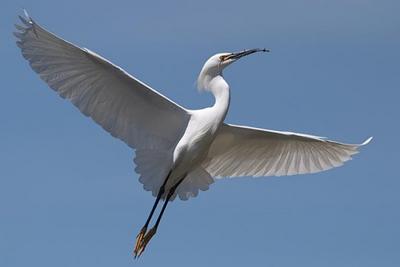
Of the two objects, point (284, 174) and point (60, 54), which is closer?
point (60, 54)

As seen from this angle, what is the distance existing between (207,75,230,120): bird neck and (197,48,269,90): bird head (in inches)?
3.2

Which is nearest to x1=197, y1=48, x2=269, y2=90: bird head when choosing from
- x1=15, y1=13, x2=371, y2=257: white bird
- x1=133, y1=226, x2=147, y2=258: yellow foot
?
x1=15, y1=13, x2=371, y2=257: white bird

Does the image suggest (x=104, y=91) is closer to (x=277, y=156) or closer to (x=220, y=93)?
(x=220, y=93)

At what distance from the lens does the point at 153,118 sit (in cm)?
2455

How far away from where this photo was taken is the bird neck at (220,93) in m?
24.0

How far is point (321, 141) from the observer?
1001 inches

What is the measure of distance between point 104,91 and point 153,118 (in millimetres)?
833

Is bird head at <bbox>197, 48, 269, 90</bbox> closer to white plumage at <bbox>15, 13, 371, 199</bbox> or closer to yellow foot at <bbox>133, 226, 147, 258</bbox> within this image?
white plumage at <bbox>15, 13, 371, 199</bbox>

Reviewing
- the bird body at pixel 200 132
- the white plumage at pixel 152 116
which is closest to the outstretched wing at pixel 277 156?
the white plumage at pixel 152 116

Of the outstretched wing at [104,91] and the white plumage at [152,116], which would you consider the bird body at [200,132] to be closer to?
the white plumage at [152,116]

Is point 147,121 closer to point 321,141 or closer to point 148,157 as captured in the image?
point 148,157

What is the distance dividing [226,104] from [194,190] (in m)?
1.50

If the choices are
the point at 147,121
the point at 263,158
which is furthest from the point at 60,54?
the point at 263,158

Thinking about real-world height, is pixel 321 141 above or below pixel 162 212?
above
